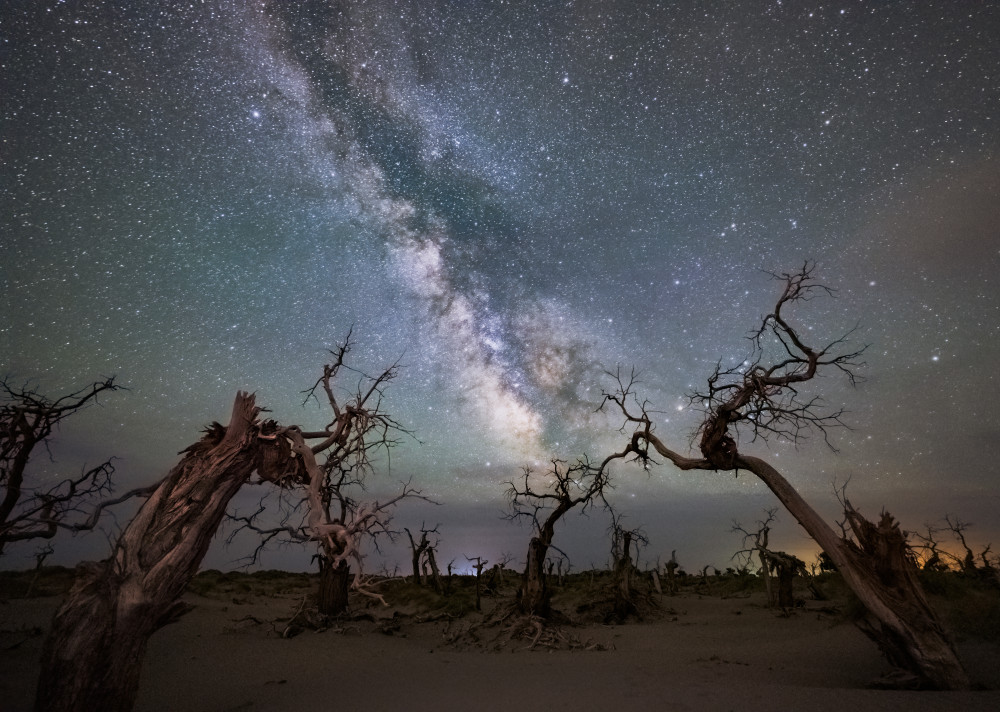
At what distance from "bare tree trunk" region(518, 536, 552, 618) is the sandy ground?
4.81 feet

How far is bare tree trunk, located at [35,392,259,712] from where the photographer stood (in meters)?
6.22

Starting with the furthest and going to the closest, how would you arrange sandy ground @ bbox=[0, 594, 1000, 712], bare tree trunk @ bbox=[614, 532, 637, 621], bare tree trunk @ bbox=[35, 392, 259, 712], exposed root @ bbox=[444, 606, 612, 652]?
bare tree trunk @ bbox=[614, 532, 637, 621] < exposed root @ bbox=[444, 606, 612, 652] < sandy ground @ bbox=[0, 594, 1000, 712] < bare tree trunk @ bbox=[35, 392, 259, 712]

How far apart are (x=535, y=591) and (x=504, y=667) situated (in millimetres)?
5728

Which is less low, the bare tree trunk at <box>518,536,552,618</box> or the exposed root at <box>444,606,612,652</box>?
the bare tree trunk at <box>518,536,552,618</box>

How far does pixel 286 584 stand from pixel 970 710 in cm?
4566

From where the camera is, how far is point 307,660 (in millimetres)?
13305

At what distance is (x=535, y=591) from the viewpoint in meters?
18.1

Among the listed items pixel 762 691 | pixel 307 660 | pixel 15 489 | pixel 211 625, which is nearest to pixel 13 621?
pixel 211 625

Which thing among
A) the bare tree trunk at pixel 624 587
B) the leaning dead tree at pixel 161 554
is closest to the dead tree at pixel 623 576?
the bare tree trunk at pixel 624 587

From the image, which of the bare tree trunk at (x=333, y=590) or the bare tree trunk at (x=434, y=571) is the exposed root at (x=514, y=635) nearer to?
the bare tree trunk at (x=333, y=590)

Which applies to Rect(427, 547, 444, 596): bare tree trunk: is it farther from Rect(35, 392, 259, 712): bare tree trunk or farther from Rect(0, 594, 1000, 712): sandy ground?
Rect(35, 392, 259, 712): bare tree trunk

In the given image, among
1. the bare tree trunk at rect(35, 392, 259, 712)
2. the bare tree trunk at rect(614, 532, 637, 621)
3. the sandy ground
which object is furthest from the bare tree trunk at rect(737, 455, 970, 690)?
the bare tree trunk at rect(614, 532, 637, 621)

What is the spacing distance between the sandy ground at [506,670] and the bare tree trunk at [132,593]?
321cm

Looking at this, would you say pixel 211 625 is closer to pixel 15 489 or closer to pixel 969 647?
pixel 15 489
